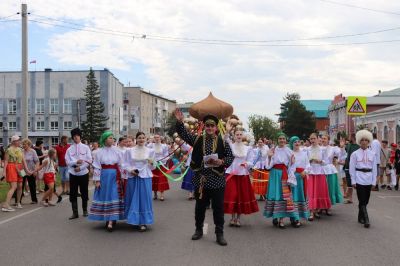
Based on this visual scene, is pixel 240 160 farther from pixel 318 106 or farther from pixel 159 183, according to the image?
pixel 318 106

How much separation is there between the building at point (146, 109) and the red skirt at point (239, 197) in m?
83.2

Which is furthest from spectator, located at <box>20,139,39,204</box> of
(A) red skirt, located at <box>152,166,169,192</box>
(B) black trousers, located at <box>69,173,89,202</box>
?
(B) black trousers, located at <box>69,173,89,202</box>

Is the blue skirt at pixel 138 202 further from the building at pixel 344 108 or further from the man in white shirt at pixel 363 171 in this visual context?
the building at pixel 344 108

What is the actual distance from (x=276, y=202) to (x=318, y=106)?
11753 cm

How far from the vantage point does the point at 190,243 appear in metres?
8.42

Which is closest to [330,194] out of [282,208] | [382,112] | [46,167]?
[282,208]

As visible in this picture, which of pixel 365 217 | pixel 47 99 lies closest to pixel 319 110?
pixel 47 99

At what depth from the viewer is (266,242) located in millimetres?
8578

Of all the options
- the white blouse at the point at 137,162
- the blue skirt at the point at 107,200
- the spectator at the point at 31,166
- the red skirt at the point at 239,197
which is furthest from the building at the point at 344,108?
the blue skirt at the point at 107,200

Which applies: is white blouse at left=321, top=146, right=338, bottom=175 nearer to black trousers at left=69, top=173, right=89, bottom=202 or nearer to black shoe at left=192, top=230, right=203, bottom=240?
black shoe at left=192, top=230, right=203, bottom=240

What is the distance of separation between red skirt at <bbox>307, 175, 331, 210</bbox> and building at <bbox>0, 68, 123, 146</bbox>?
71.2 meters

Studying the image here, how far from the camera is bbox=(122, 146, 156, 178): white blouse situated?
387 inches

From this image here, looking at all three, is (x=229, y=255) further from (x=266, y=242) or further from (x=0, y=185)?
(x=0, y=185)

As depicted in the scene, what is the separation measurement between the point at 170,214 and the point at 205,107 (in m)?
2.63
